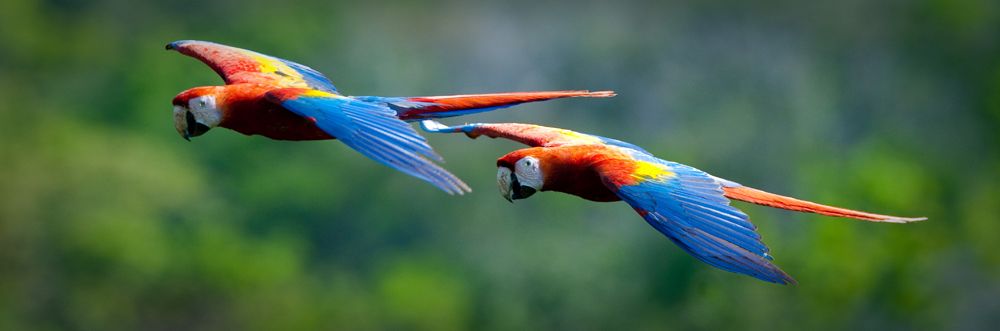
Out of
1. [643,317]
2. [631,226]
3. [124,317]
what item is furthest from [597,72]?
[124,317]

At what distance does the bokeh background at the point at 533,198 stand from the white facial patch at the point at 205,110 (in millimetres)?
12922

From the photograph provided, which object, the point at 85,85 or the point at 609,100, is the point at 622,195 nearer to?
the point at 609,100

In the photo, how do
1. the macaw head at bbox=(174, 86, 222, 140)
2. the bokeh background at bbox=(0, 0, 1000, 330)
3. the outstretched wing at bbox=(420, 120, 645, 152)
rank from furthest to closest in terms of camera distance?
the bokeh background at bbox=(0, 0, 1000, 330)
the outstretched wing at bbox=(420, 120, 645, 152)
the macaw head at bbox=(174, 86, 222, 140)

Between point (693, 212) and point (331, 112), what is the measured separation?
84 centimetres

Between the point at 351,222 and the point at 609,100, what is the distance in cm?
407

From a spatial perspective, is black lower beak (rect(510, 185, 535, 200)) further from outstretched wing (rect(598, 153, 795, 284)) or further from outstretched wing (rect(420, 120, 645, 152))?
outstretched wing (rect(420, 120, 645, 152))

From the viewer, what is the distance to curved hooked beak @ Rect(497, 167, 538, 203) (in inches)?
136

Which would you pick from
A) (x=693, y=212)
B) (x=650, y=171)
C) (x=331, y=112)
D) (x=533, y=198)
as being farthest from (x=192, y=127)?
(x=533, y=198)

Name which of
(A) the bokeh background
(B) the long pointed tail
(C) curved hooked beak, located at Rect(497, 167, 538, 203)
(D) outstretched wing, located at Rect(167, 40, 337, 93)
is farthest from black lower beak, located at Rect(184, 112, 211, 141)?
(A) the bokeh background

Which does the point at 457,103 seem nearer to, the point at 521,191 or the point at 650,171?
the point at 521,191

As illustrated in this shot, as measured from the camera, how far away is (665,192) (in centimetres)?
337

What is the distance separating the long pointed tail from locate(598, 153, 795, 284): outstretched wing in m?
A: 0.16

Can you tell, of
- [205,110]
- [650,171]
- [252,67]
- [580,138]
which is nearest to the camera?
[650,171]

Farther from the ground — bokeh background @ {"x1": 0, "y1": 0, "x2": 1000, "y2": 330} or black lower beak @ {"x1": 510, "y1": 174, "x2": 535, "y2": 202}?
black lower beak @ {"x1": 510, "y1": 174, "x2": 535, "y2": 202}
